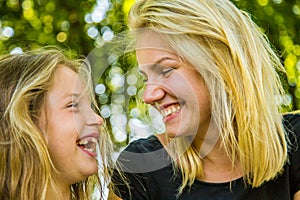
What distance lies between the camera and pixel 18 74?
6.72ft

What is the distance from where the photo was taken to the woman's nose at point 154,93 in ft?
6.67

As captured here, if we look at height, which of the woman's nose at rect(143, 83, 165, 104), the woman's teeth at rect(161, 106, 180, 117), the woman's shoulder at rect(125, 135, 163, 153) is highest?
the woman's nose at rect(143, 83, 165, 104)

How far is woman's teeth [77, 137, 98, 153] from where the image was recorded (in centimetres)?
204

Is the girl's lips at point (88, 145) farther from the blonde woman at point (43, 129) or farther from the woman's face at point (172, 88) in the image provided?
the woman's face at point (172, 88)

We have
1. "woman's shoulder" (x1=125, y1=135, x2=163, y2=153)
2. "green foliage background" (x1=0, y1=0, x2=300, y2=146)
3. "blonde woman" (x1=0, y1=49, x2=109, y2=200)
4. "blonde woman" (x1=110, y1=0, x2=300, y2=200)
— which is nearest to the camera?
"blonde woman" (x1=0, y1=49, x2=109, y2=200)

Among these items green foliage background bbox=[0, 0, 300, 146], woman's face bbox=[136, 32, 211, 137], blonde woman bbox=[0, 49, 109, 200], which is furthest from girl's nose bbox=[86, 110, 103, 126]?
green foliage background bbox=[0, 0, 300, 146]

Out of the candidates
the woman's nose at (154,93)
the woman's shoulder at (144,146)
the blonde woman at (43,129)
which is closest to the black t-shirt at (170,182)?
the woman's shoulder at (144,146)

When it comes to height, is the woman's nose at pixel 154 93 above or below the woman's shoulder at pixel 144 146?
above

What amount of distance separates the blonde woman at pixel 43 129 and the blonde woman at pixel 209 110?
22 centimetres

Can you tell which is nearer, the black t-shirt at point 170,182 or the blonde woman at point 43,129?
the blonde woman at point 43,129

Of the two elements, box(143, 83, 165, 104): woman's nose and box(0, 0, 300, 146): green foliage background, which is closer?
box(143, 83, 165, 104): woman's nose

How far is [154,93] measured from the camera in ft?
6.69

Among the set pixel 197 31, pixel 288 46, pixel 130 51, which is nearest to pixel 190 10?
pixel 197 31

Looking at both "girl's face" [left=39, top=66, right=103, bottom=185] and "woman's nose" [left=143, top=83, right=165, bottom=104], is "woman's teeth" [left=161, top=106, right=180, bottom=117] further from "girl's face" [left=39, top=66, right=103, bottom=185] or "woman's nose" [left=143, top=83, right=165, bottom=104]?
"girl's face" [left=39, top=66, right=103, bottom=185]
